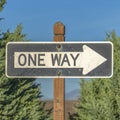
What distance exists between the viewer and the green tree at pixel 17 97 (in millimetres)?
16328

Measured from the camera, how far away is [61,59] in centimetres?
480

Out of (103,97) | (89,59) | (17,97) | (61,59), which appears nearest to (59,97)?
(61,59)

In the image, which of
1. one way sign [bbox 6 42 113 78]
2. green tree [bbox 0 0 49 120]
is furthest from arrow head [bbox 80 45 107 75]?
green tree [bbox 0 0 49 120]

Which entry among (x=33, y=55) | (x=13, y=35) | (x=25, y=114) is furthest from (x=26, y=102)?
(x=33, y=55)

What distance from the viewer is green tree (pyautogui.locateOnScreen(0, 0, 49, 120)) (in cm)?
1633

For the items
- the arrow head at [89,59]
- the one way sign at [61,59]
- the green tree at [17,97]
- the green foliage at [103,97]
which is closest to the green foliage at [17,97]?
the green tree at [17,97]

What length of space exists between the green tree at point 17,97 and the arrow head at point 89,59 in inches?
448

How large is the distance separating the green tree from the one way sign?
36.9ft

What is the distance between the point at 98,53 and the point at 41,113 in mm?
12943

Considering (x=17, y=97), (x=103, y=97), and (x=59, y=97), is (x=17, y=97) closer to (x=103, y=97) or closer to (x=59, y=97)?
(x=103, y=97)

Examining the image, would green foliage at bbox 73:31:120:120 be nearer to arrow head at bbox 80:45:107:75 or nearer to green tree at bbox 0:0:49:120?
green tree at bbox 0:0:49:120

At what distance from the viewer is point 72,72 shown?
4.80 meters

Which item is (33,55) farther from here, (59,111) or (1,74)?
(1,74)

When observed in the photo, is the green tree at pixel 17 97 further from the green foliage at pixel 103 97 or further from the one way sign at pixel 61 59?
the one way sign at pixel 61 59
